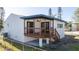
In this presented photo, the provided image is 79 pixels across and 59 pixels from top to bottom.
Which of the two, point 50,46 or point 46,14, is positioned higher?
point 46,14

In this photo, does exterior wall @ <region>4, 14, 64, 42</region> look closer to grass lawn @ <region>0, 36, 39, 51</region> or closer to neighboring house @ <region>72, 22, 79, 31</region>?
grass lawn @ <region>0, 36, 39, 51</region>

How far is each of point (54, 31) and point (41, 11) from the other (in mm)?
731

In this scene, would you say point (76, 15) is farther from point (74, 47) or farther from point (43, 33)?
point (43, 33)

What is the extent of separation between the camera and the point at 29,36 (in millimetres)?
5754

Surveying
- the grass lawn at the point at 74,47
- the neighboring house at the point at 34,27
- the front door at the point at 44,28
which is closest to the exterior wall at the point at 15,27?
the neighboring house at the point at 34,27

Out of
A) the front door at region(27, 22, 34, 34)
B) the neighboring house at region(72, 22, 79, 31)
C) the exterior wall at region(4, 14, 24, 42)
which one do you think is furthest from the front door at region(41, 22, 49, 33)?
the neighboring house at region(72, 22, 79, 31)

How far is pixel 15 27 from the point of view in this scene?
5.57 m

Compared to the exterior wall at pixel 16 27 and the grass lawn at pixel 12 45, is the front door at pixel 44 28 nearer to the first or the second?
the exterior wall at pixel 16 27

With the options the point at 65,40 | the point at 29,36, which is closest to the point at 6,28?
the point at 29,36

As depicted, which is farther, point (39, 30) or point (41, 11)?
point (39, 30)

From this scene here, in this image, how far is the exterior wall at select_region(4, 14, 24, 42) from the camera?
557 cm

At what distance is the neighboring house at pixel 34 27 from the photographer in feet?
18.2
